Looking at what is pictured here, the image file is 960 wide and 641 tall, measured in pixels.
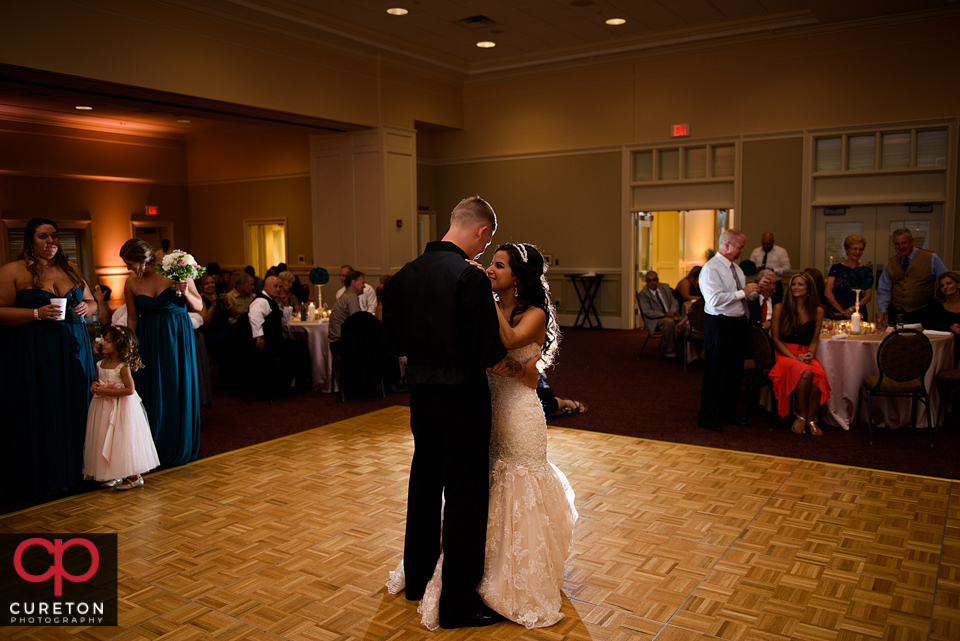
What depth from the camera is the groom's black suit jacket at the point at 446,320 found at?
2.62m

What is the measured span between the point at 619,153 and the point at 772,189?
2683 millimetres

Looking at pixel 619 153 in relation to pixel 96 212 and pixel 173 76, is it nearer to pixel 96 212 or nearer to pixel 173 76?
pixel 173 76

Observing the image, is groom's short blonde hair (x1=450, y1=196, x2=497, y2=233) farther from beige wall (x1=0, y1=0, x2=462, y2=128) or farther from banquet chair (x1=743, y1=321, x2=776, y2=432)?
beige wall (x1=0, y1=0, x2=462, y2=128)

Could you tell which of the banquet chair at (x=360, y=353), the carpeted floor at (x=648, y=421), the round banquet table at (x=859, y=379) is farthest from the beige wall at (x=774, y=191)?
the banquet chair at (x=360, y=353)

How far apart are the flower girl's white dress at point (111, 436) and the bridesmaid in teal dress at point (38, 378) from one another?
10cm

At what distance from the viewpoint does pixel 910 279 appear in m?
6.82

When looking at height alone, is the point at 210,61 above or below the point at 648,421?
above

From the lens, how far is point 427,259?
2715 millimetres

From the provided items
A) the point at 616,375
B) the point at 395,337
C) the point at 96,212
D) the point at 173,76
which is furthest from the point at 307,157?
the point at 395,337

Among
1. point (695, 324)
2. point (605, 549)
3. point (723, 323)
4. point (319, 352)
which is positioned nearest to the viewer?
point (605, 549)

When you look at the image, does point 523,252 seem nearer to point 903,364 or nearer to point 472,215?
point 472,215

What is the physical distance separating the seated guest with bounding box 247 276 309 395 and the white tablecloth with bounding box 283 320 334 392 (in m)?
0.30

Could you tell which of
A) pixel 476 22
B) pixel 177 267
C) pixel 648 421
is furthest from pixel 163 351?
pixel 476 22

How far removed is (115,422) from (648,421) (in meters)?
4.19
